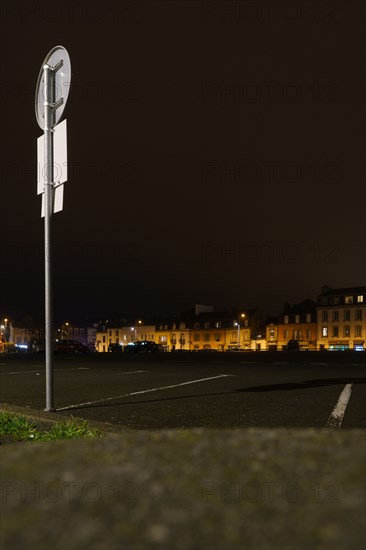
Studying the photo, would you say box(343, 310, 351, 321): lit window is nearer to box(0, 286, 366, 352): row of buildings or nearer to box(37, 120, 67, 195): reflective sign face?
box(0, 286, 366, 352): row of buildings

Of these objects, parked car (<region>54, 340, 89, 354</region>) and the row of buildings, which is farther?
the row of buildings

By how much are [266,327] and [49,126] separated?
11892 cm

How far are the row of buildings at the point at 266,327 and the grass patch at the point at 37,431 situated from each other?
8676cm

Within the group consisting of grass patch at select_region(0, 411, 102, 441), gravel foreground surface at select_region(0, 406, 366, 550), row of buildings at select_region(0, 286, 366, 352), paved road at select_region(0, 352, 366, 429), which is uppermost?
gravel foreground surface at select_region(0, 406, 366, 550)

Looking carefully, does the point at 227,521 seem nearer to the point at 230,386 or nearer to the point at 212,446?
the point at 212,446

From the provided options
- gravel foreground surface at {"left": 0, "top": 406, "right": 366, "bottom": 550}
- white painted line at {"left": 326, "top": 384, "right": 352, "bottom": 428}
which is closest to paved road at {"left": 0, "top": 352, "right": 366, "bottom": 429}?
white painted line at {"left": 326, "top": 384, "right": 352, "bottom": 428}

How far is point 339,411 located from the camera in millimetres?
8320

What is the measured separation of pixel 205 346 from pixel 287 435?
132 meters

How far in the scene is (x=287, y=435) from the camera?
4.20 metres

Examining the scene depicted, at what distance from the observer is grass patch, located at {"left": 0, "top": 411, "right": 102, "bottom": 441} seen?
5.03 meters

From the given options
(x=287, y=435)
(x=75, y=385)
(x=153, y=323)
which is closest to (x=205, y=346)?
(x=153, y=323)

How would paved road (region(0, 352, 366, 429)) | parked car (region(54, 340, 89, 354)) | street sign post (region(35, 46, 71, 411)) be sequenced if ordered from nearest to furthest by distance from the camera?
paved road (region(0, 352, 366, 429)) < street sign post (region(35, 46, 71, 411)) < parked car (region(54, 340, 89, 354))

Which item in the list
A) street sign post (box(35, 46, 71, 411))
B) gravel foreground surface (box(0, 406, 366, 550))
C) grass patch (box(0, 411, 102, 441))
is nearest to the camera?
gravel foreground surface (box(0, 406, 366, 550))

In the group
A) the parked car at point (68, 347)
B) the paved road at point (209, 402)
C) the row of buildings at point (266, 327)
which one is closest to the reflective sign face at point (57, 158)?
the paved road at point (209, 402)
